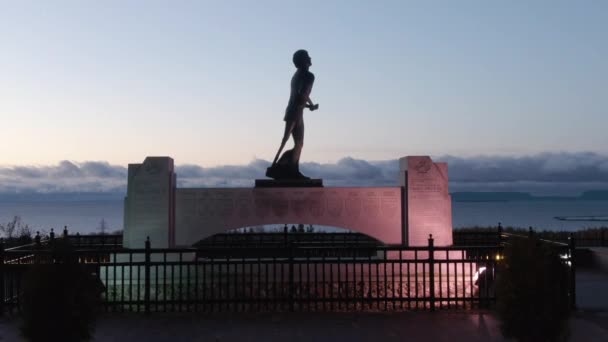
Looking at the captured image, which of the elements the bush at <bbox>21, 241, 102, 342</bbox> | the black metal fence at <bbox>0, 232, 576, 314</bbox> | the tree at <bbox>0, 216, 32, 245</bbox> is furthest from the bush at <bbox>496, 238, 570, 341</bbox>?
the tree at <bbox>0, 216, 32, 245</bbox>

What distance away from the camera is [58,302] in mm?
5895

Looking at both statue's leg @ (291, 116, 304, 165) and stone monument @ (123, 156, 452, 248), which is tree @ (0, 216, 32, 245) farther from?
statue's leg @ (291, 116, 304, 165)

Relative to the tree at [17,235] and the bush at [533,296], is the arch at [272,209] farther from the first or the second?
the bush at [533,296]

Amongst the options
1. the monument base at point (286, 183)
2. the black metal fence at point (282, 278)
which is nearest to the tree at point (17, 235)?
the black metal fence at point (282, 278)

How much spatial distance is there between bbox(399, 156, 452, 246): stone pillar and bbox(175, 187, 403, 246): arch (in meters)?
0.72

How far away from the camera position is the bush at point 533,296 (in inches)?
247

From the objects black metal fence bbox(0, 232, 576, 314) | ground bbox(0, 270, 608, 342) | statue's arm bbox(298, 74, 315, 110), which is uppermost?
statue's arm bbox(298, 74, 315, 110)

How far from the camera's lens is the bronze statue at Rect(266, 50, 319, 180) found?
603 inches

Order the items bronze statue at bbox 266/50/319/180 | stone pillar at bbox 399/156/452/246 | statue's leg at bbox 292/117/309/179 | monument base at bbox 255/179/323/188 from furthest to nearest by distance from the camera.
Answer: statue's leg at bbox 292/117/309/179, bronze statue at bbox 266/50/319/180, monument base at bbox 255/179/323/188, stone pillar at bbox 399/156/452/246

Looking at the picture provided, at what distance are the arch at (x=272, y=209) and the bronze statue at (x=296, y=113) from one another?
3.49 ft

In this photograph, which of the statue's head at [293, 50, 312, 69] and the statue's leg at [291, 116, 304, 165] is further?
the statue's leg at [291, 116, 304, 165]

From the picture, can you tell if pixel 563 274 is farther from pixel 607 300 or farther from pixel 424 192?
pixel 424 192

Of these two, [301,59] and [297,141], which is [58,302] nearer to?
[297,141]

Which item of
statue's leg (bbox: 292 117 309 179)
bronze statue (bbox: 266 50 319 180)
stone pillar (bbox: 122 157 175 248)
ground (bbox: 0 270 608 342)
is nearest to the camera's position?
ground (bbox: 0 270 608 342)
